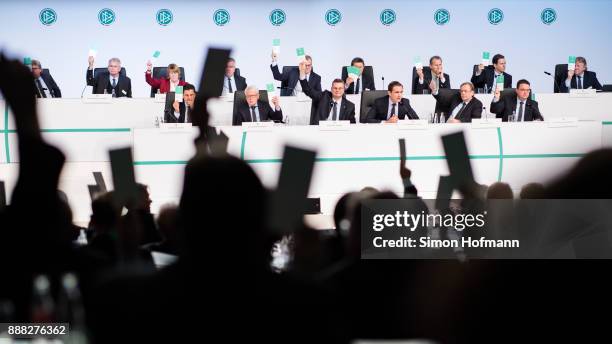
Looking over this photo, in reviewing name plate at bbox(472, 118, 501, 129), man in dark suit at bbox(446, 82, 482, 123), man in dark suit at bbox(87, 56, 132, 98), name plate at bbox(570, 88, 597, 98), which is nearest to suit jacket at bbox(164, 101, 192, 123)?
man in dark suit at bbox(87, 56, 132, 98)

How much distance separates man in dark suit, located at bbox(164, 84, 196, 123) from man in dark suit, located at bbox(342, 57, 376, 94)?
1.79 meters

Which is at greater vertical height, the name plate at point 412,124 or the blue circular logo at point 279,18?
the blue circular logo at point 279,18

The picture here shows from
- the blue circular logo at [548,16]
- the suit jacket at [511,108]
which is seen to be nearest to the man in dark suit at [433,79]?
the suit jacket at [511,108]

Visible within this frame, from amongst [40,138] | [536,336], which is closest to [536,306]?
[536,336]

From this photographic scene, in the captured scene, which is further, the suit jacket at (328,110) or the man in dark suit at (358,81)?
the man in dark suit at (358,81)

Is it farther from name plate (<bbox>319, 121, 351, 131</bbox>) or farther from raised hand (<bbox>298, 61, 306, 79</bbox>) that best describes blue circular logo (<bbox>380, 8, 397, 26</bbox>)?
name plate (<bbox>319, 121, 351, 131</bbox>)

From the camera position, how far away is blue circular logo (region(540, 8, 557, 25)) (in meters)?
11.1

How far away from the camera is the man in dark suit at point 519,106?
707cm

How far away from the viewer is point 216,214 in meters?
0.96

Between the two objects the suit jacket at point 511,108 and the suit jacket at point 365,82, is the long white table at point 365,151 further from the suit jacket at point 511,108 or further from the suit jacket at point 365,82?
the suit jacket at point 365,82

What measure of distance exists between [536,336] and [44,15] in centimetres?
1069

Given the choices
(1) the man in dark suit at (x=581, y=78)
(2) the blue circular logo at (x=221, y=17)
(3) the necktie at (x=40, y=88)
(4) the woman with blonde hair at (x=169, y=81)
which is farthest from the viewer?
(2) the blue circular logo at (x=221, y=17)

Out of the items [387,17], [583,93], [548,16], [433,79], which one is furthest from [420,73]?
[548,16]

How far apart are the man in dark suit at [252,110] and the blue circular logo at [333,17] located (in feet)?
13.9
